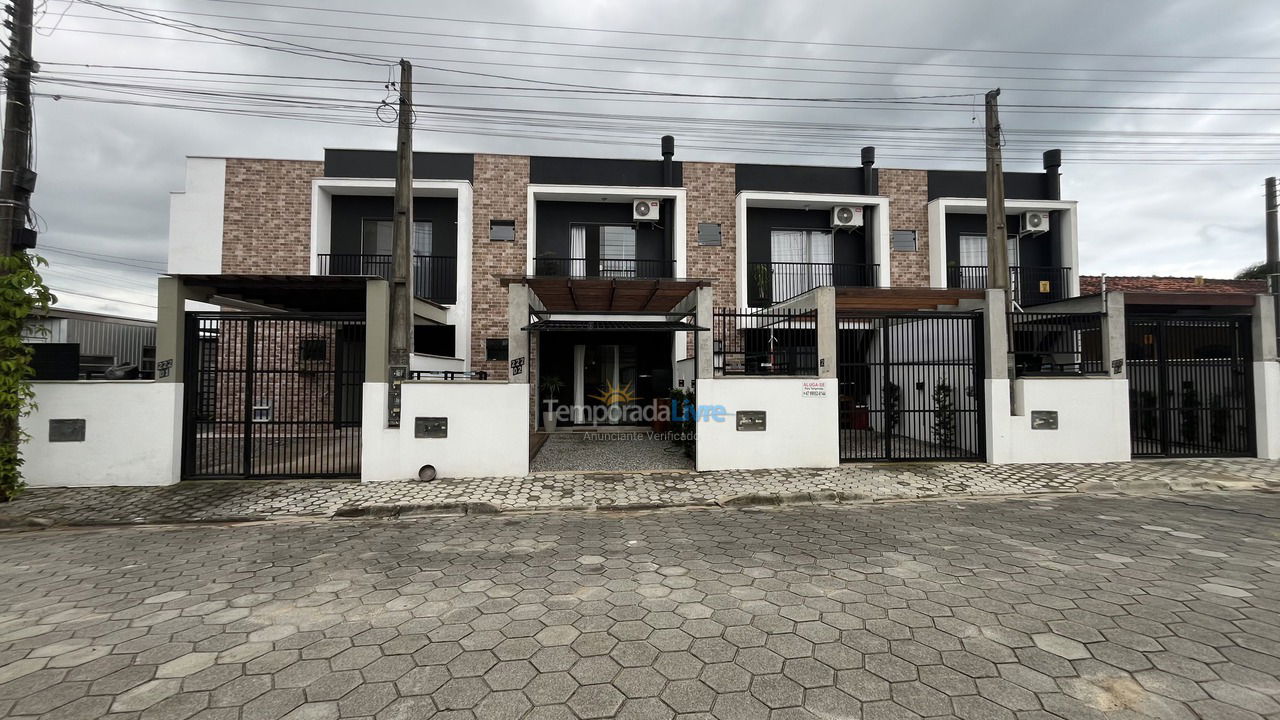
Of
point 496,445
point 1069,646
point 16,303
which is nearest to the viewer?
point 1069,646

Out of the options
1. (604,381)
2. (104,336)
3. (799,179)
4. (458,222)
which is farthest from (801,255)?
(104,336)

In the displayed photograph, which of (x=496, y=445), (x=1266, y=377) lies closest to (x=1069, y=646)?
(x=496, y=445)

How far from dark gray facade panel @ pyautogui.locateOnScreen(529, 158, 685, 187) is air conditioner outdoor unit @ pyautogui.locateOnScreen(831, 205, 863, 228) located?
4320 millimetres

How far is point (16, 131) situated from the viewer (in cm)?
670

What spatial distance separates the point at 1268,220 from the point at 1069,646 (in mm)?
23355

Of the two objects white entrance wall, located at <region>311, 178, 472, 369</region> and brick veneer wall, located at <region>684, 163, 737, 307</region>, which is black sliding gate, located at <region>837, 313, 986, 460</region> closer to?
brick veneer wall, located at <region>684, 163, 737, 307</region>

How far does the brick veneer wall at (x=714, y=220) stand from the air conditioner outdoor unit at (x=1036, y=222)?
27.5ft

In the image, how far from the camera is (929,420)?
1050 centimetres

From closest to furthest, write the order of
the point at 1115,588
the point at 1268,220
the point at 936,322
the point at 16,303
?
1. the point at 1115,588
2. the point at 16,303
3. the point at 936,322
4. the point at 1268,220

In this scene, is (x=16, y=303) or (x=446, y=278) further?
(x=446, y=278)

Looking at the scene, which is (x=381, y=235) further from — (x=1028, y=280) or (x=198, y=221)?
(x=1028, y=280)

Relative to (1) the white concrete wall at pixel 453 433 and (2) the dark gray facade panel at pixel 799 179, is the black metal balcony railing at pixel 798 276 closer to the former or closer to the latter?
(2) the dark gray facade panel at pixel 799 179

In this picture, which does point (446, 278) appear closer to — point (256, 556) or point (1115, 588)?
point (256, 556)

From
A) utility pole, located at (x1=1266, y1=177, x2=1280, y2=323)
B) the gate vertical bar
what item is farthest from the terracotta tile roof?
the gate vertical bar
